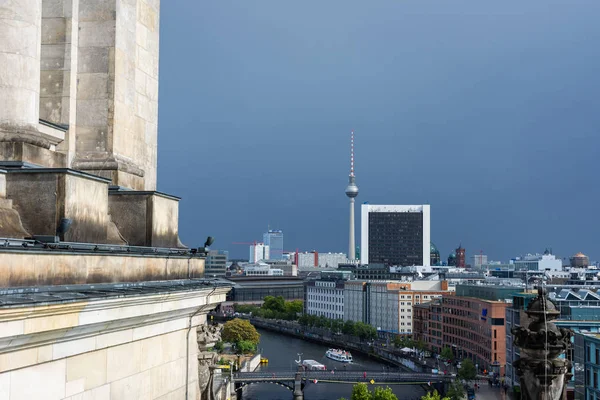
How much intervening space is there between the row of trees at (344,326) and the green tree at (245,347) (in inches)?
1028

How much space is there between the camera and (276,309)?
6959 inches

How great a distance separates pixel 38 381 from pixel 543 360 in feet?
15.9

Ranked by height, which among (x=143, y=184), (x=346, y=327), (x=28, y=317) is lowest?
(x=346, y=327)

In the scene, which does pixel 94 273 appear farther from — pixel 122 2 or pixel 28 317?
pixel 122 2

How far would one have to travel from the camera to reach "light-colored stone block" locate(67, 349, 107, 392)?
539 cm

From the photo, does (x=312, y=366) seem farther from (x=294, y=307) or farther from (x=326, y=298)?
(x=294, y=307)

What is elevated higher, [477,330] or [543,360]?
[543,360]

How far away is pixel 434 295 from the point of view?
13038 centimetres

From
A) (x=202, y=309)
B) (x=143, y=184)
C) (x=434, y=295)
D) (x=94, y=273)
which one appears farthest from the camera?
(x=434, y=295)

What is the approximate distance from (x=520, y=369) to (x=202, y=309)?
3297 mm

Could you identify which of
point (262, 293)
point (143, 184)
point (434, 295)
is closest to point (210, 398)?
point (143, 184)

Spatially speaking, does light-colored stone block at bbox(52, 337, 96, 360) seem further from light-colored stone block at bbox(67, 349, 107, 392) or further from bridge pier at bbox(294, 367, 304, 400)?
bridge pier at bbox(294, 367, 304, 400)

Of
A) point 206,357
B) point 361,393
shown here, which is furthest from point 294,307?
point 206,357

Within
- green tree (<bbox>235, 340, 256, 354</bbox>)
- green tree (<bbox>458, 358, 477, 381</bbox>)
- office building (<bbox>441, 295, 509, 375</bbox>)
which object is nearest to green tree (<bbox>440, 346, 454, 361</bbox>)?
office building (<bbox>441, 295, 509, 375</bbox>)
